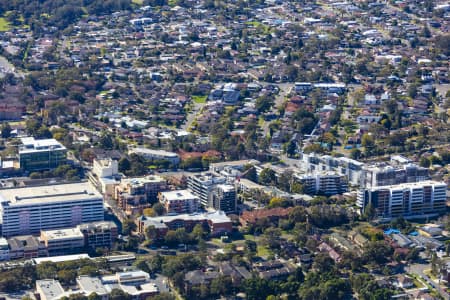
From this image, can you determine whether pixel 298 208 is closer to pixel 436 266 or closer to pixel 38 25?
pixel 436 266

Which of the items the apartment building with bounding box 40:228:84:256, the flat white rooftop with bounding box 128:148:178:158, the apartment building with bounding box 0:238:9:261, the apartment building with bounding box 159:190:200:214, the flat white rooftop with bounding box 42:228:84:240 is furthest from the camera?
the flat white rooftop with bounding box 128:148:178:158

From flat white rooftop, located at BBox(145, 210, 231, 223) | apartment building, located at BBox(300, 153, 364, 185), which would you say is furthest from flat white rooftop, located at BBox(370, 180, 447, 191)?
flat white rooftop, located at BBox(145, 210, 231, 223)

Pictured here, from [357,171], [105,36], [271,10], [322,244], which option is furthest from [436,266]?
[271,10]

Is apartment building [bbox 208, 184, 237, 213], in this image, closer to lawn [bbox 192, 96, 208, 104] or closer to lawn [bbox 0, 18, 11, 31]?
lawn [bbox 192, 96, 208, 104]

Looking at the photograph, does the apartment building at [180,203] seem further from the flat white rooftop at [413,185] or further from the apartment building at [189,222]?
the flat white rooftop at [413,185]

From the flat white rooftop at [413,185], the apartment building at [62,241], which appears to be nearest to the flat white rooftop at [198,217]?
the apartment building at [62,241]
